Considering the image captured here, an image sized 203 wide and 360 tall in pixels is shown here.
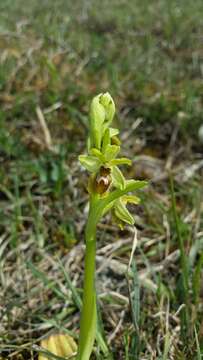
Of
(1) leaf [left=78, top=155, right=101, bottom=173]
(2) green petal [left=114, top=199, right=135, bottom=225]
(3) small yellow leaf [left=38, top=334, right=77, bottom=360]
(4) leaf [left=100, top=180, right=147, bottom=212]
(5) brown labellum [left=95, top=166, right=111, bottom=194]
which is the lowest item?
(3) small yellow leaf [left=38, top=334, right=77, bottom=360]

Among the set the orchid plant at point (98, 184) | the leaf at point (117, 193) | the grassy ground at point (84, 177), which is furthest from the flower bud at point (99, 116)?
the grassy ground at point (84, 177)

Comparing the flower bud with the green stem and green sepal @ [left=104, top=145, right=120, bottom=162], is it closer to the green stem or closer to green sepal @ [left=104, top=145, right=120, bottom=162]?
green sepal @ [left=104, top=145, right=120, bottom=162]

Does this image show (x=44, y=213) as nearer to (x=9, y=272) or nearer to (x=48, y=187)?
(x=48, y=187)

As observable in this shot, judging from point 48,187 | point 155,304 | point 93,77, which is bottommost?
point 155,304

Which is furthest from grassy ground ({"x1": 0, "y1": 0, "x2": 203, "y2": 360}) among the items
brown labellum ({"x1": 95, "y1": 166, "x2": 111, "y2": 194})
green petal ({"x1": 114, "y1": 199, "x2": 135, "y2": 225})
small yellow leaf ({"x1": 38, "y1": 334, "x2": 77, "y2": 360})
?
brown labellum ({"x1": 95, "y1": 166, "x2": 111, "y2": 194})

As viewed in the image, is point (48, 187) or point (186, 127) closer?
point (48, 187)

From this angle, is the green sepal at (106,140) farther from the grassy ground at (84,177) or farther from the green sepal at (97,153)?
the grassy ground at (84,177)

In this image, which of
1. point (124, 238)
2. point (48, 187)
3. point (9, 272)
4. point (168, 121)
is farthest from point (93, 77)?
point (9, 272)

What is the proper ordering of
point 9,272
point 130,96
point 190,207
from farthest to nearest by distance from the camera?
point 130,96 → point 190,207 → point 9,272
